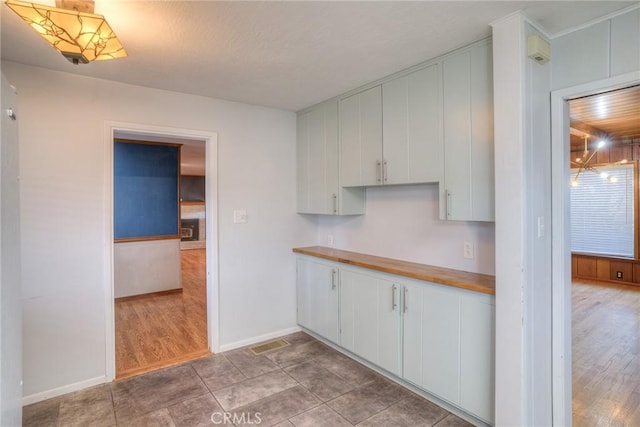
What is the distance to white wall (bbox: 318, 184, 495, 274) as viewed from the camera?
8.06 feet

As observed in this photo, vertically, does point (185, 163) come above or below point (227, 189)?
above

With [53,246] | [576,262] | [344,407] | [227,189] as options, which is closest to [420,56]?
[227,189]

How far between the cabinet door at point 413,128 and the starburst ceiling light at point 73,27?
6.19 ft

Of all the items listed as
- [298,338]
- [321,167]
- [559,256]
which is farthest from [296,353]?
[559,256]

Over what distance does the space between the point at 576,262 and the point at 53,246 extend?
8081 mm

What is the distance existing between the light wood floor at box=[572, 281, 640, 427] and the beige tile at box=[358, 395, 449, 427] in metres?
0.92

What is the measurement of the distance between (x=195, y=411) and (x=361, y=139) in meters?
2.51

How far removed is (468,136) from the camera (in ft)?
7.12

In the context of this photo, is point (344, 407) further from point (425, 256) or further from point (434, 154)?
point (434, 154)

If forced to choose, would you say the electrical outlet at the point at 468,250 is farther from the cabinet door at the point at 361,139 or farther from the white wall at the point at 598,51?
the white wall at the point at 598,51

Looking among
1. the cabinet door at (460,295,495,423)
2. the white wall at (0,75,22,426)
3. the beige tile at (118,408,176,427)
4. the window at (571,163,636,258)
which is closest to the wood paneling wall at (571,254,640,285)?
the window at (571,163,636,258)

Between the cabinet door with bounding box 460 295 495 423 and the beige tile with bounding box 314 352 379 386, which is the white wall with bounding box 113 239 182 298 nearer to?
the beige tile with bounding box 314 352 379 386

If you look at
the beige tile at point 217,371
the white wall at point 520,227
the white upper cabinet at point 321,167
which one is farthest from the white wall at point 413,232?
the beige tile at point 217,371

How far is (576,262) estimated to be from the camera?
255 inches
